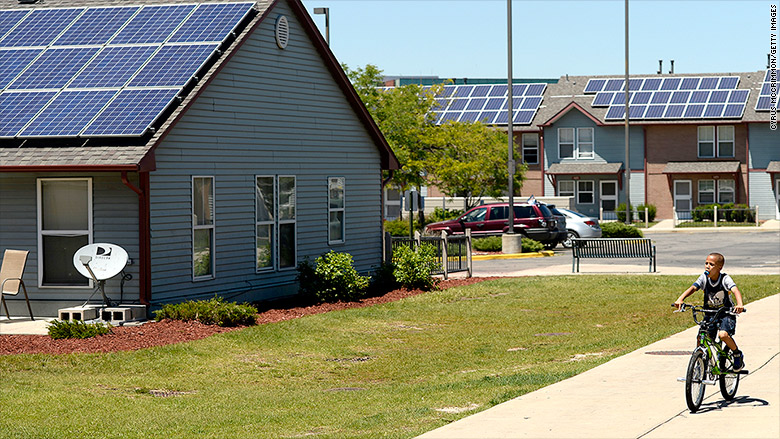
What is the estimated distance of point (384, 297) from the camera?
22.5m

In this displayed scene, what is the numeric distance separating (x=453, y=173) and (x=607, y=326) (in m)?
26.6

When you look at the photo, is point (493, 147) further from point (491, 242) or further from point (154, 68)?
point (154, 68)

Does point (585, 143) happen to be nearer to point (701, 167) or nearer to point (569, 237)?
point (701, 167)

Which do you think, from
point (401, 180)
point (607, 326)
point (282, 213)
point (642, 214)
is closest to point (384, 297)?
point (282, 213)

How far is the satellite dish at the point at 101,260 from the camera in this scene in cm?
1691

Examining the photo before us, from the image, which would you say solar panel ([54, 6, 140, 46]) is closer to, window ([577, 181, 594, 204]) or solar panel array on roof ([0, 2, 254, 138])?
solar panel array on roof ([0, 2, 254, 138])

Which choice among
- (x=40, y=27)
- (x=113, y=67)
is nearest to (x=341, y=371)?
(x=113, y=67)

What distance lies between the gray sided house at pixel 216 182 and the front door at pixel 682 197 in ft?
122

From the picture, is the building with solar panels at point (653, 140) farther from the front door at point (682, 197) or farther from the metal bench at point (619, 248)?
the metal bench at point (619, 248)

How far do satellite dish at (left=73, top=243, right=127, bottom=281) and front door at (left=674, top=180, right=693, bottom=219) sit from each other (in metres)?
45.4

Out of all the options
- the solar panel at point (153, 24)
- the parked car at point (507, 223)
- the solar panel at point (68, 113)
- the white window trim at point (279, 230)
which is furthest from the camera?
the parked car at point (507, 223)

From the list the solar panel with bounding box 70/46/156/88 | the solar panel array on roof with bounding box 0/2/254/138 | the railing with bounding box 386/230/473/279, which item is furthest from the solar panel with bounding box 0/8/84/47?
the railing with bounding box 386/230/473/279

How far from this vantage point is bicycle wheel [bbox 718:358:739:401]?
35.3 feet

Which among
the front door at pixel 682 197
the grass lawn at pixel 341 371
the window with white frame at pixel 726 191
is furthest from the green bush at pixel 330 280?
the window with white frame at pixel 726 191
